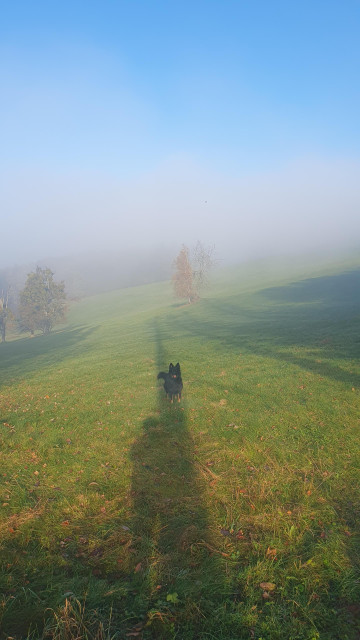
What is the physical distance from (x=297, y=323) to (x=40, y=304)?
48994 millimetres

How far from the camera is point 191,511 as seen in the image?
7.06 m

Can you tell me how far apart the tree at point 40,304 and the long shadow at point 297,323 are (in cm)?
2883

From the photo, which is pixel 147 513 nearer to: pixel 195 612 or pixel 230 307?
pixel 195 612

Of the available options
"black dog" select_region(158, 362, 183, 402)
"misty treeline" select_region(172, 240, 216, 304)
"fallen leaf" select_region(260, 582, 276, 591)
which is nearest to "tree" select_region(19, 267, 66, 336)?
"misty treeline" select_region(172, 240, 216, 304)

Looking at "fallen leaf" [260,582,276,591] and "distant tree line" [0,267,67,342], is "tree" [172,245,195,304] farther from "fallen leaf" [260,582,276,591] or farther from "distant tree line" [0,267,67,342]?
"fallen leaf" [260,582,276,591]

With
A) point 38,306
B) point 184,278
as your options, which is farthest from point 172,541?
point 38,306

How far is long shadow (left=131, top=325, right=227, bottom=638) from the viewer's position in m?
4.77

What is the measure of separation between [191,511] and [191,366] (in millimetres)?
12888

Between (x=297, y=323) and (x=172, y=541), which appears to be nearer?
(x=172, y=541)

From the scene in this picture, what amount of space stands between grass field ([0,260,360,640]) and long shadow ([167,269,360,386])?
1645mm

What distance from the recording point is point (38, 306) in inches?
2346

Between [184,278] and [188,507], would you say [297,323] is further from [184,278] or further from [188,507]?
[184,278]

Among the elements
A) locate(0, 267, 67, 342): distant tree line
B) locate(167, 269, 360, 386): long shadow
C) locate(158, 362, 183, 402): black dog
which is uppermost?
locate(0, 267, 67, 342): distant tree line

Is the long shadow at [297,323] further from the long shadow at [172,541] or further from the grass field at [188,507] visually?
the long shadow at [172,541]
